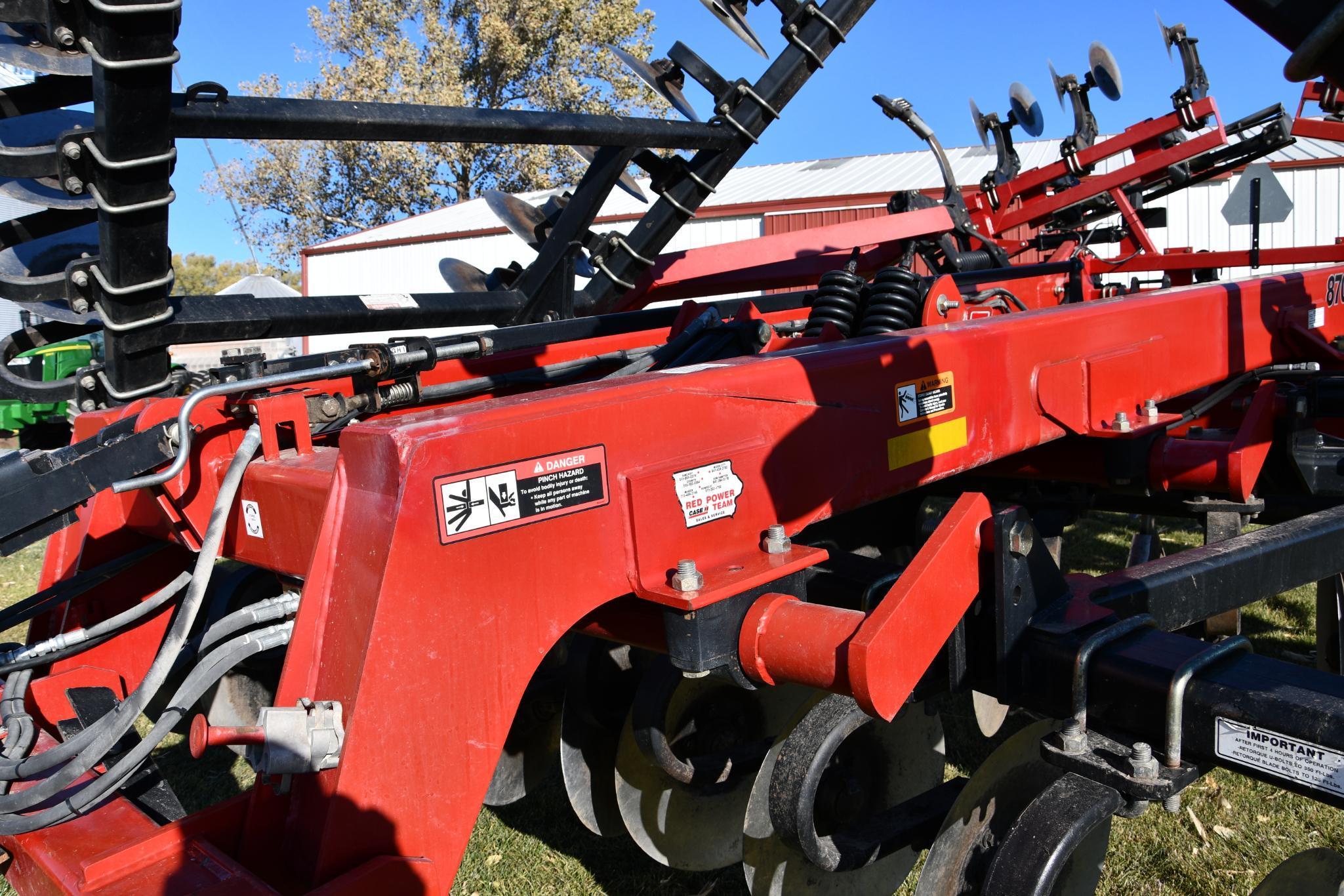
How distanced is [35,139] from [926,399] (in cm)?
211

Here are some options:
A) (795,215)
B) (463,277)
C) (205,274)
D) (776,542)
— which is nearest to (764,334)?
(776,542)

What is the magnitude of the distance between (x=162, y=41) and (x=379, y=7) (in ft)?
109

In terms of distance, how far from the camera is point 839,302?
274cm

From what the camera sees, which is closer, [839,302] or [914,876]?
[839,302]

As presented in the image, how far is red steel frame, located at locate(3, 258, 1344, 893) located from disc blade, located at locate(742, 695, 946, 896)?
2.18 feet

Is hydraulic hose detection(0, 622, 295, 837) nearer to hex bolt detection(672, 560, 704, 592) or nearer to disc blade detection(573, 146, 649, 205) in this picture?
hex bolt detection(672, 560, 704, 592)

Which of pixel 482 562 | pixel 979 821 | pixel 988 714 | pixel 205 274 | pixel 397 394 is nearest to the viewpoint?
pixel 482 562

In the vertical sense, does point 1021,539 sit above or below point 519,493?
below

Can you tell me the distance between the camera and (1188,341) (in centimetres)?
291

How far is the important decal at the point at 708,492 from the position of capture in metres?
1.74

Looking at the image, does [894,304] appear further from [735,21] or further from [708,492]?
[735,21]

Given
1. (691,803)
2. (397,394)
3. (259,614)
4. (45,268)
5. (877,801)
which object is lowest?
(691,803)

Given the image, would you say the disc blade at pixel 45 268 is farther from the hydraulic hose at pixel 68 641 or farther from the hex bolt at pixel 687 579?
the hex bolt at pixel 687 579

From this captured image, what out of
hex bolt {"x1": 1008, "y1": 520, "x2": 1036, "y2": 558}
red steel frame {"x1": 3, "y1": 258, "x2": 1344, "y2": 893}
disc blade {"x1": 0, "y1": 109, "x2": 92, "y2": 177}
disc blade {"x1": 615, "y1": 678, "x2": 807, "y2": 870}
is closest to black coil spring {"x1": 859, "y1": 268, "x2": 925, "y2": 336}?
red steel frame {"x1": 3, "y1": 258, "x2": 1344, "y2": 893}
